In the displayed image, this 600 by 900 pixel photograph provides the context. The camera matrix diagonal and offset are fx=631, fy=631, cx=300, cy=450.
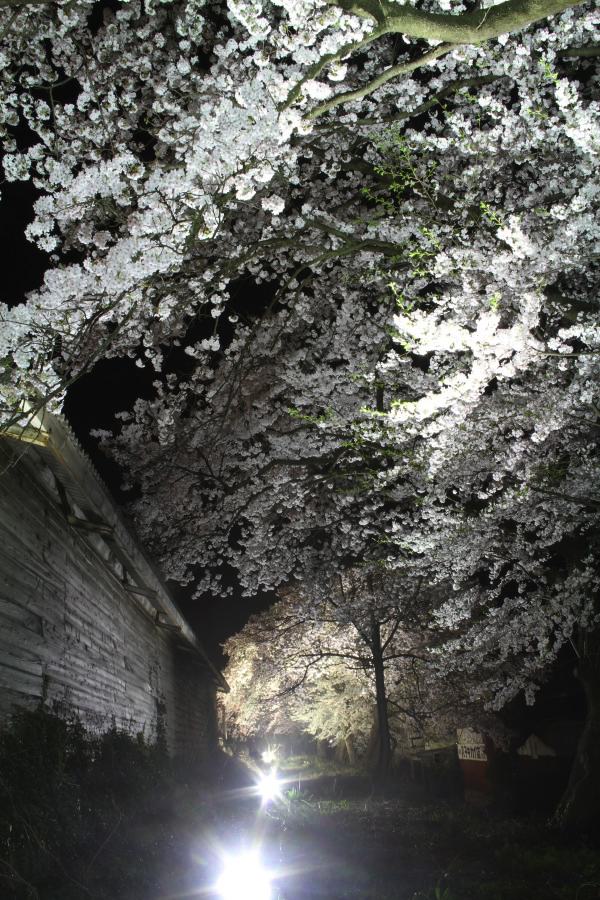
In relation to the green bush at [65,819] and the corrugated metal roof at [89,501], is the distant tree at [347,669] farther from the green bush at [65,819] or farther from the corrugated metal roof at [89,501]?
the green bush at [65,819]

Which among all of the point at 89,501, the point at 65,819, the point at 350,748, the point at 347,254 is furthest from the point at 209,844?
the point at 350,748

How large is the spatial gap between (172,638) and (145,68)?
11.0 metres

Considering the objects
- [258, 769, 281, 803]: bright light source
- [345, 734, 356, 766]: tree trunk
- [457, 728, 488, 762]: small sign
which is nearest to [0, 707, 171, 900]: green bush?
[258, 769, 281, 803]: bright light source

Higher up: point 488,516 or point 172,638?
point 488,516

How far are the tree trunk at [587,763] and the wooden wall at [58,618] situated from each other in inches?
277

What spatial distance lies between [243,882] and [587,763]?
6.77 metres

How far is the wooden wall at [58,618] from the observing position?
495cm

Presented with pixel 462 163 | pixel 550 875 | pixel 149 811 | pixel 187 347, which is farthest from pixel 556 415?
pixel 149 811

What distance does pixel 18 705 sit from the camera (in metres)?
4.95

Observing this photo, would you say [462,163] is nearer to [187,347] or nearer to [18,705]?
[187,347]

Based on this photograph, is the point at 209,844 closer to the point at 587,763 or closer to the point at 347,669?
the point at 587,763

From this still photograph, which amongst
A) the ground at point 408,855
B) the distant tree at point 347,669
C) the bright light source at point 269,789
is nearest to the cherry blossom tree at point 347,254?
the ground at point 408,855

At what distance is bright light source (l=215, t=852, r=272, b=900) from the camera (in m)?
6.10

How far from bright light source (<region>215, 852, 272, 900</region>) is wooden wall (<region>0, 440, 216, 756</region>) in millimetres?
2077
